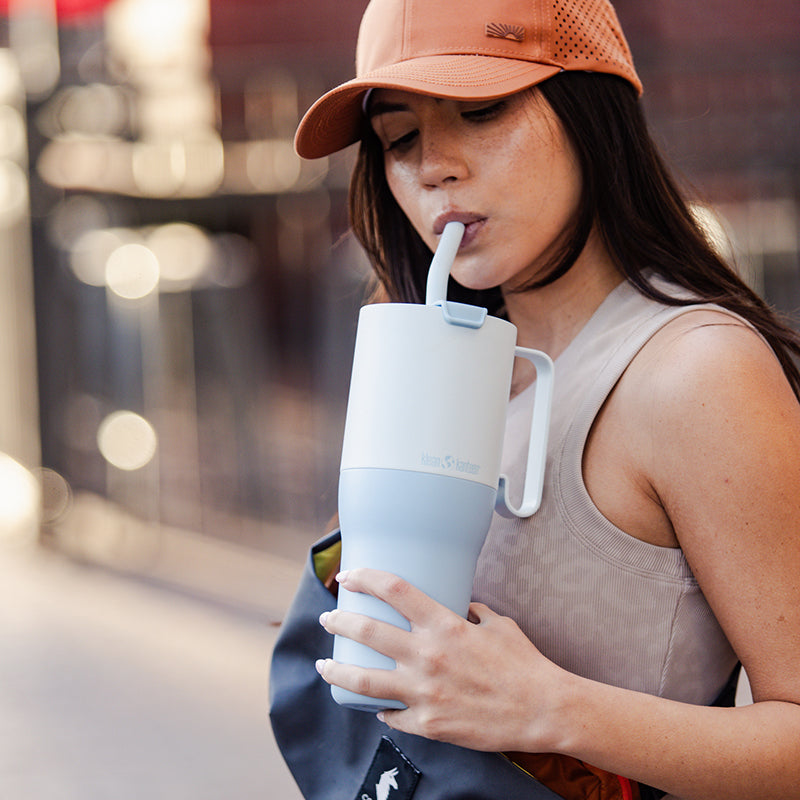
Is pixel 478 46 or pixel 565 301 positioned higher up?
pixel 478 46

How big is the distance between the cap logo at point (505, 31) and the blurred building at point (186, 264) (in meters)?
2.85

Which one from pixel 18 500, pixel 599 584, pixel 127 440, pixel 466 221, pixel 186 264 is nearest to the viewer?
pixel 599 584

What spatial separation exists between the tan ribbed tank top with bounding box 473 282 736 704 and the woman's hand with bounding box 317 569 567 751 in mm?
130

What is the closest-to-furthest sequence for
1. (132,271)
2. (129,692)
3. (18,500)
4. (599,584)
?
(599,584), (129,692), (132,271), (18,500)

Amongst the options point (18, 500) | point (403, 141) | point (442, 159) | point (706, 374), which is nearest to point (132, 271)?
point (18, 500)

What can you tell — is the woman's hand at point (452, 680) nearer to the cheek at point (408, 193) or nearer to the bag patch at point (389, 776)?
the bag patch at point (389, 776)

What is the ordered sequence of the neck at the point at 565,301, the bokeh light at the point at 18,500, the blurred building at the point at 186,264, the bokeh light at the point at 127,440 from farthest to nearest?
1. the bokeh light at the point at 18,500
2. the bokeh light at the point at 127,440
3. the blurred building at the point at 186,264
4. the neck at the point at 565,301

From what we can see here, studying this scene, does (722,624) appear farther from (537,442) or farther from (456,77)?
(456,77)

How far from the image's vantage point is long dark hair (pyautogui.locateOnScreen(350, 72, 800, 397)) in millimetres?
1104

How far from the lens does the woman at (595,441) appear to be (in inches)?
35.3

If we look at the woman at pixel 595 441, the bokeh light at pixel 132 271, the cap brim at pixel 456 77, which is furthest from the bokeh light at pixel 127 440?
the cap brim at pixel 456 77

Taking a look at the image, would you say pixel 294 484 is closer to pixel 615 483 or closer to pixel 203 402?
pixel 203 402

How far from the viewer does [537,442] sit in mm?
1006

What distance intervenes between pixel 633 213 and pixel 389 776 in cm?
67
